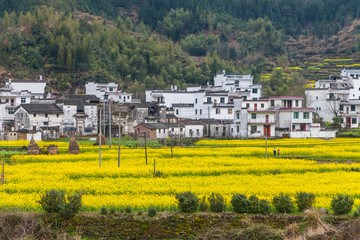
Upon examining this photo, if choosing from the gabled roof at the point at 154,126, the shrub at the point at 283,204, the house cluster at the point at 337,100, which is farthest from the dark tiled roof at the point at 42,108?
the shrub at the point at 283,204

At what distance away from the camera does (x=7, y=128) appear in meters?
81.7

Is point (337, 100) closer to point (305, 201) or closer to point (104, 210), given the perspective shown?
point (305, 201)

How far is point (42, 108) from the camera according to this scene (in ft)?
266

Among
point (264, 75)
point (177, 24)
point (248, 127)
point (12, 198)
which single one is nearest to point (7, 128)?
point (248, 127)

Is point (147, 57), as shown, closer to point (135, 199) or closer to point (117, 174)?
point (117, 174)

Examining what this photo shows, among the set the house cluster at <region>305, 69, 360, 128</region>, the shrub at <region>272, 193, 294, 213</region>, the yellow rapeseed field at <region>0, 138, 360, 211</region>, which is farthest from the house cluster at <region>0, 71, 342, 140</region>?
the shrub at <region>272, 193, 294, 213</region>

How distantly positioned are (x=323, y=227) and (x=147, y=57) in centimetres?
11343

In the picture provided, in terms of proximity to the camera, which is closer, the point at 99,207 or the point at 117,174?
the point at 99,207

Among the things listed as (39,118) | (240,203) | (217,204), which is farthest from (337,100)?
(217,204)

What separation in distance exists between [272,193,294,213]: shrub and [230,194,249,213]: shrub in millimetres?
1496

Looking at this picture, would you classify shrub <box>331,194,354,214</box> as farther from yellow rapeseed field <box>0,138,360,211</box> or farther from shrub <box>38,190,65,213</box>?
shrub <box>38,190,65,213</box>

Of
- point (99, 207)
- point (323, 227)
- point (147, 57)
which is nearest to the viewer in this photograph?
point (323, 227)

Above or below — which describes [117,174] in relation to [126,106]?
below

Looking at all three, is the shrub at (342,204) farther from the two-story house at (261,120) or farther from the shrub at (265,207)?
the two-story house at (261,120)
